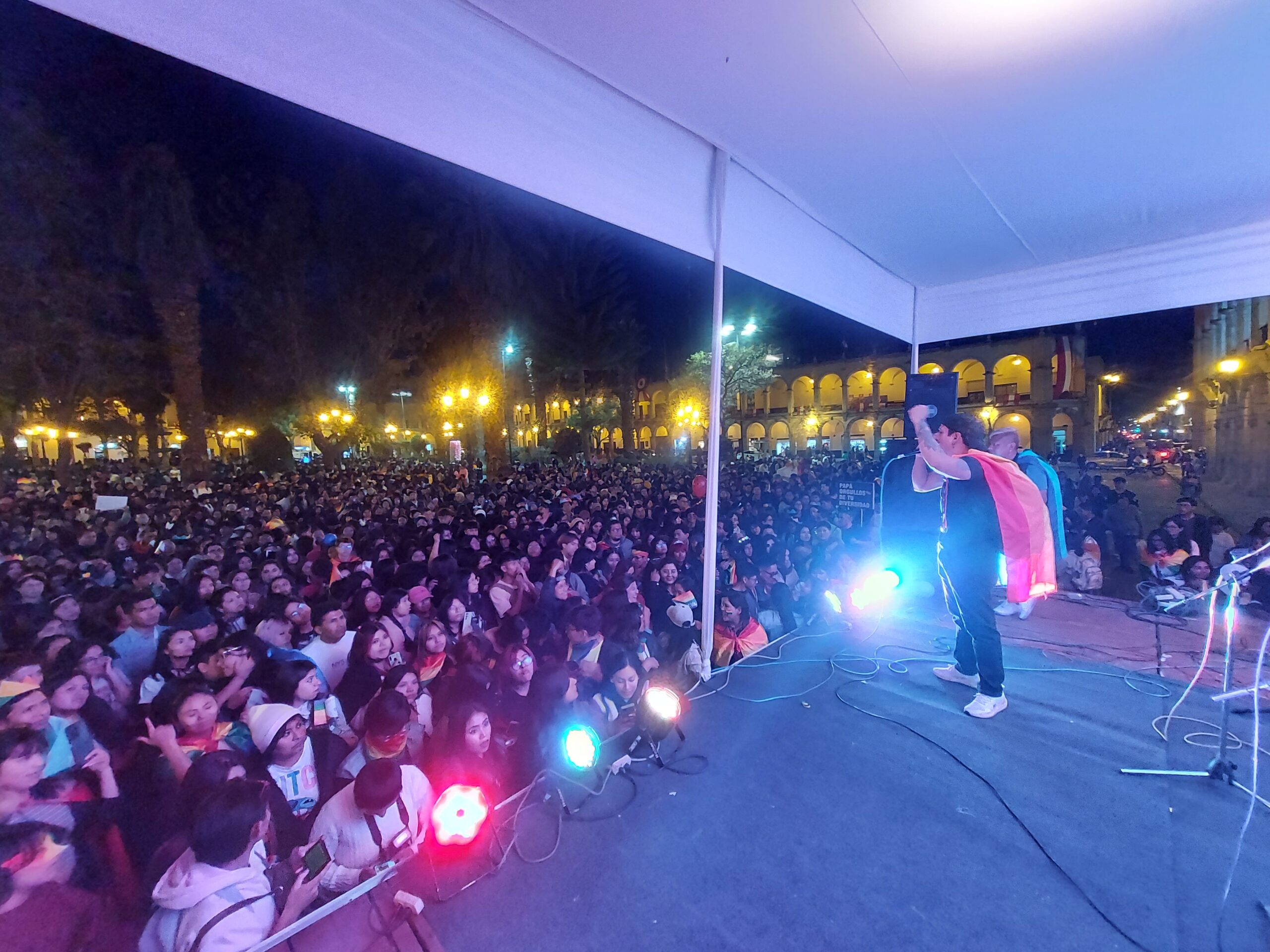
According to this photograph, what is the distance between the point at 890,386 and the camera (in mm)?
40469

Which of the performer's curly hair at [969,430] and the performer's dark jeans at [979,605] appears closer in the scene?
the performer's dark jeans at [979,605]

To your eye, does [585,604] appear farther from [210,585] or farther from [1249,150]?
[1249,150]

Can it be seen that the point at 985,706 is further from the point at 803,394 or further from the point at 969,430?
the point at 803,394

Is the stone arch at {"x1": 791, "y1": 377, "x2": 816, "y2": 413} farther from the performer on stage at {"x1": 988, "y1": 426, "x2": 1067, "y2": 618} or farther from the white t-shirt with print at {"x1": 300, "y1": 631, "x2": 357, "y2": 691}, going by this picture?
the white t-shirt with print at {"x1": 300, "y1": 631, "x2": 357, "y2": 691}

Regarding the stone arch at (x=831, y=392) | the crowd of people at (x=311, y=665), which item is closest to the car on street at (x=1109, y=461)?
the stone arch at (x=831, y=392)

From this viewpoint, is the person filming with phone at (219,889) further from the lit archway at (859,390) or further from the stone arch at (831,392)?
the stone arch at (831,392)

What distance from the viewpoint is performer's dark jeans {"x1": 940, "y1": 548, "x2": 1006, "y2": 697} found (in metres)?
3.26

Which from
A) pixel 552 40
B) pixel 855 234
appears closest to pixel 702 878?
pixel 552 40

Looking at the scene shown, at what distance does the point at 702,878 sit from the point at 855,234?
4620mm

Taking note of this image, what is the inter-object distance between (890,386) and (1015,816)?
42.6 m

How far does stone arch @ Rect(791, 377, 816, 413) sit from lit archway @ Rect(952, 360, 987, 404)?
1027cm

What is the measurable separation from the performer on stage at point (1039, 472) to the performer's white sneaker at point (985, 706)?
1069mm

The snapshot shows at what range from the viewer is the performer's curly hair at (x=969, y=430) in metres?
3.50

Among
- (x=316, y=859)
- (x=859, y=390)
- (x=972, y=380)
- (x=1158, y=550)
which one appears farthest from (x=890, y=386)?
(x=316, y=859)
